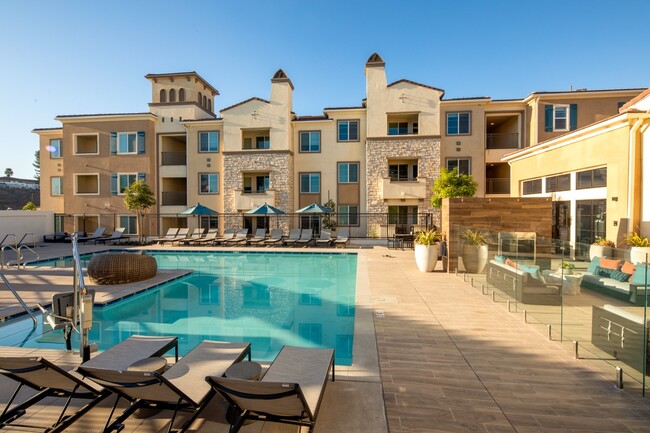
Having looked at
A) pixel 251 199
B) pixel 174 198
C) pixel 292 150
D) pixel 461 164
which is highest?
pixel 292 150

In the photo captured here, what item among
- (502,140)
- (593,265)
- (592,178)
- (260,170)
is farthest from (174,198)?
(593,265)

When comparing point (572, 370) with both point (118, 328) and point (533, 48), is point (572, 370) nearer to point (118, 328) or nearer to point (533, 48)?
point (118, 328)

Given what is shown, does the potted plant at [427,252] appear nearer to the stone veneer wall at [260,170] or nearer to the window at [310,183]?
the window at [310,183]

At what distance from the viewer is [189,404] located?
2.83 meters

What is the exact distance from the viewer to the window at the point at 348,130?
23625mm

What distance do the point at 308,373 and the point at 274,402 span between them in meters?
0.96

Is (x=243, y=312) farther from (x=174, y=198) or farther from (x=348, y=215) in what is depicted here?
(x=174, y=198)

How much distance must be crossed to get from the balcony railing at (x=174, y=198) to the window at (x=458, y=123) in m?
19.9

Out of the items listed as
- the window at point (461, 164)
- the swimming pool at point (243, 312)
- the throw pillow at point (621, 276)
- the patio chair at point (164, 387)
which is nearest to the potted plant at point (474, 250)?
the swimming pool at point (243, 312)

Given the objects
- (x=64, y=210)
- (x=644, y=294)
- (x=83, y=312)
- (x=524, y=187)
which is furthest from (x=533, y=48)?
(x=64, y=210)

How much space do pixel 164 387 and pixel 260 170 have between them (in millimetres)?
21909

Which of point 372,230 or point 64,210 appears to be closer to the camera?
point 372,230

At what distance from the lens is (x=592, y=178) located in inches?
500

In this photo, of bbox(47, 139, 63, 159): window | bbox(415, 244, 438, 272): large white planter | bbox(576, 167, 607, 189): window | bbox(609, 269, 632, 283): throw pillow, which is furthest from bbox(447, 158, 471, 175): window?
bbox(47, 139, 63, 159): window
